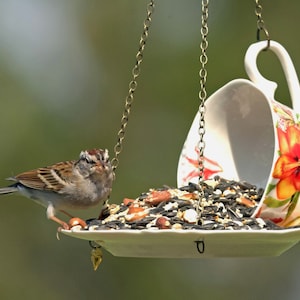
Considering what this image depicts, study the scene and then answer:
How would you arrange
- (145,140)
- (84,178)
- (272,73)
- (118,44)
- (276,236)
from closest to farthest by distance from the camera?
1. (276,236)
2. (84,178)
3. (272,73)
4. (145,140)
5. (118,44)

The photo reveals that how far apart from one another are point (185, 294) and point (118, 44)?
1599mm

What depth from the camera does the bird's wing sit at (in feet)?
9.73

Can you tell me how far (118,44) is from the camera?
5.60 meters

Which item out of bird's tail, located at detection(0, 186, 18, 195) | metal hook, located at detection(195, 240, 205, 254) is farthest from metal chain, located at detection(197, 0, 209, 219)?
bird's tail, located at detection(0, 186, 18, 195)

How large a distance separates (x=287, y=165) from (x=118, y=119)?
284 centimetres

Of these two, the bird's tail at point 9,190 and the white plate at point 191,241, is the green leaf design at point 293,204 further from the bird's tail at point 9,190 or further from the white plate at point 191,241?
the bird's tail at point 9,190

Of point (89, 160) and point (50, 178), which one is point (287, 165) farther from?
point (50, 178)

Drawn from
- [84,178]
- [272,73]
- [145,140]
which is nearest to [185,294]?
[145,140]

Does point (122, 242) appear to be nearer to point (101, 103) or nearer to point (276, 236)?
point (276, 236)

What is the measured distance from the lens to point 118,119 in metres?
5.30

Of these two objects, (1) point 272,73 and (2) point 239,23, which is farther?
(2) point 239,23

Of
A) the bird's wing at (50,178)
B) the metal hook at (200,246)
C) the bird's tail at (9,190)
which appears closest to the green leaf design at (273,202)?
the metal hook at (200,246)

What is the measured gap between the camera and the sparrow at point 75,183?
2.83 metres

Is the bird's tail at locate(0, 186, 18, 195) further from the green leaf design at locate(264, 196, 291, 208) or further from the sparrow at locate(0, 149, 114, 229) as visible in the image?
the green leaf design at locate(264, 196, 291, 208)
